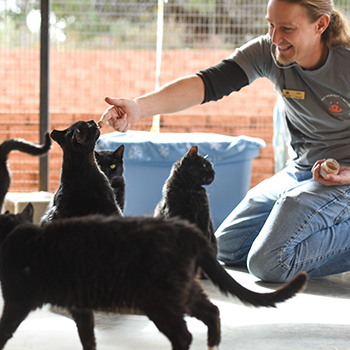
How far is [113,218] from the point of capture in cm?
92

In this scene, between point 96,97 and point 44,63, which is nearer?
point 44,63

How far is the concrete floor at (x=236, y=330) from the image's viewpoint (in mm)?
1266

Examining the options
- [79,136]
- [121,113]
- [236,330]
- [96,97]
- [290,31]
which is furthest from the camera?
[96,97]

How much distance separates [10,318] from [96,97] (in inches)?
153

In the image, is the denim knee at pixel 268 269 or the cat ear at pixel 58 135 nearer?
the cat ear at pixel 58 135

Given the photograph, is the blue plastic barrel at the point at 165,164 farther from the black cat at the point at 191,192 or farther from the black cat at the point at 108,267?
the black cat at the point at 108,267

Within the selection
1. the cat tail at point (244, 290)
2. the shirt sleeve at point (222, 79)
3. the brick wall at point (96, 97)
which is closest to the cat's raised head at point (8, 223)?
the cat tail at point (244, 290)

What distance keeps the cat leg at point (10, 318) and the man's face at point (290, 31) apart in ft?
4.74

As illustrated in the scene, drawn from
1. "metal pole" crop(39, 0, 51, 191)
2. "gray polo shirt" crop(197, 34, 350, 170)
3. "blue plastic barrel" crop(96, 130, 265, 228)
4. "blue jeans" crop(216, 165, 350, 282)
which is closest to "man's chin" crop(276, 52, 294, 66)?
"gray polo shirt" crop(197, 34, 350, 170)

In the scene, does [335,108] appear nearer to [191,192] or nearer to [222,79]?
[222,79]

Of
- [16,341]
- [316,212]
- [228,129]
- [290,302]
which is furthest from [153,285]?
[228,129]

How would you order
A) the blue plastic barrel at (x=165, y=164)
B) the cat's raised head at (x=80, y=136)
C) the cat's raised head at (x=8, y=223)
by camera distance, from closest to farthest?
the cat's raised head at (x=8, y=223) < the cat's raised head at (x=80, y=136) < the blue plastic barrel at (x=165, y=164)

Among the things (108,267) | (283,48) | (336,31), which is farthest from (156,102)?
(108,267)

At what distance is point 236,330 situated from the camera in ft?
4.58
